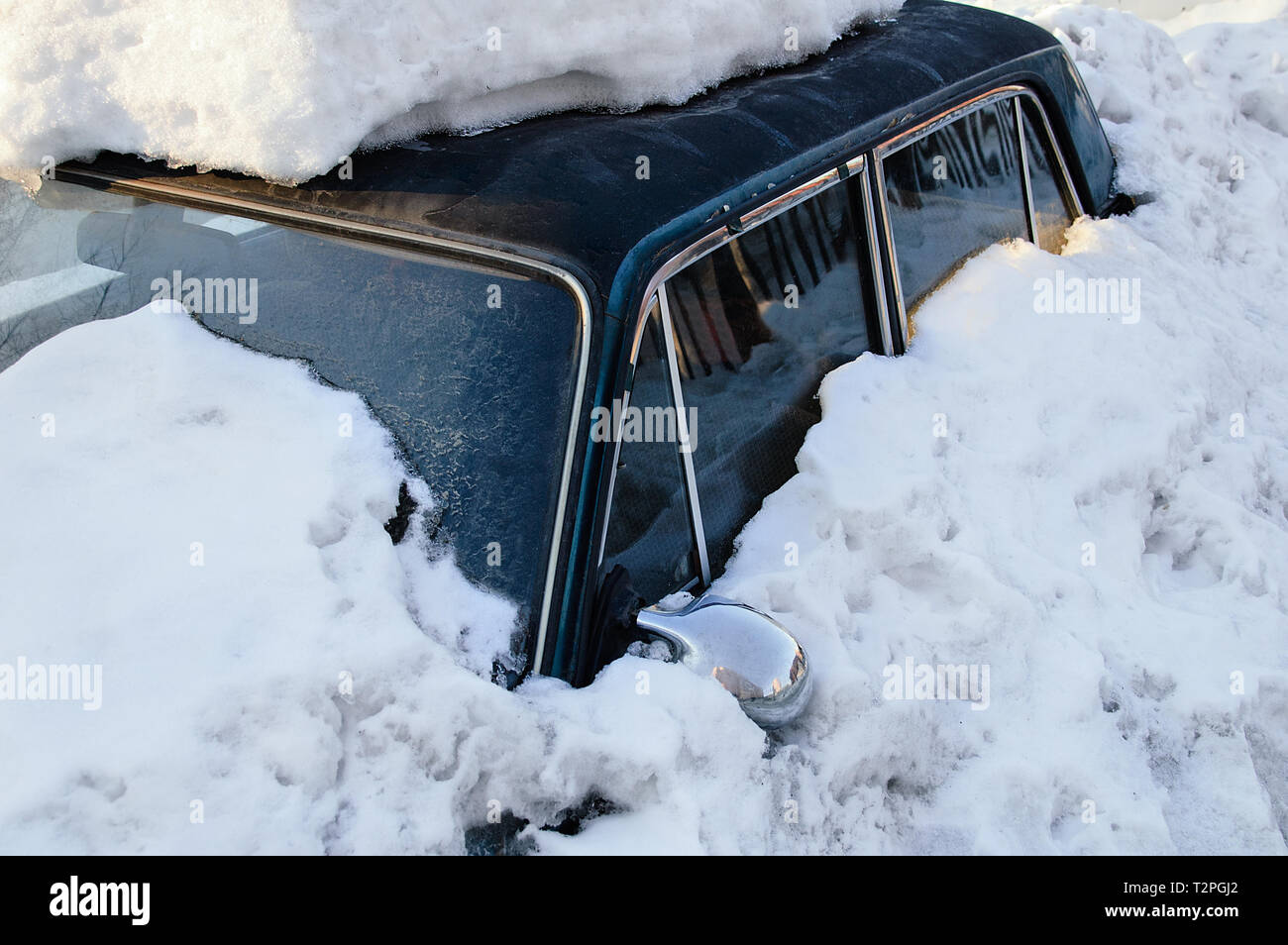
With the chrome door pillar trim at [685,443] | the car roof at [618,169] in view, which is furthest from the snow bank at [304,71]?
the chrome door pillar trim at [685,443]

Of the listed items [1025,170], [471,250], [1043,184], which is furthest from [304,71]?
[1043,184]

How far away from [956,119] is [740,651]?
1.98m

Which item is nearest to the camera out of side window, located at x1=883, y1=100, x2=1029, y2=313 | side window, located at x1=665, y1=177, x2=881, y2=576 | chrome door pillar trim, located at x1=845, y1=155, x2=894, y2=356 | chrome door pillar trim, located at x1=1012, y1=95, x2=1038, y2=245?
side window, located at x1=665, y1=177, x2=881, y2=576

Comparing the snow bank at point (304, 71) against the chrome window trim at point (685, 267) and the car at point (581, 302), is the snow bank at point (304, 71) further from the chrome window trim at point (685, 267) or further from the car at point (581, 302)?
the chrome window trim at point (685, 267)

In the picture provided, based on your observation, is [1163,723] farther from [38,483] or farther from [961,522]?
[38,483]

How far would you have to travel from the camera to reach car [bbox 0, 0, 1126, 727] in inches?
78.0

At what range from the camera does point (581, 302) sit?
6.73 ft

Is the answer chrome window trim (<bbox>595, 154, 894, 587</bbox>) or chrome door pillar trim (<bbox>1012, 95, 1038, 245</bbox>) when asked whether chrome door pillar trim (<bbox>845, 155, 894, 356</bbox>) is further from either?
chrome door pillar trim (<bbox>1012, 95, 1038, 245</bbox>)

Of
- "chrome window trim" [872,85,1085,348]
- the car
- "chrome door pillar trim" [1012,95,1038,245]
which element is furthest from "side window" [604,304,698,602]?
"chrome door pillar trim" [1012,95,1038,245]

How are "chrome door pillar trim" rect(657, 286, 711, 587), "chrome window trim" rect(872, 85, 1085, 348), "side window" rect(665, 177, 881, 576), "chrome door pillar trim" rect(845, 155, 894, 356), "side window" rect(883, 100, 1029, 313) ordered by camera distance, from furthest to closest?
"side window" rect(883, 100, 1029, 313)
"chrome window trim" rect(872, 85, 1085, 348)
"chrome door pillar trim" rect(845, 155, 894, 356)
"side window" rect(665, 177, 881, 576)
"chrome door pillar trim" rect(657, 286, 711, 587)

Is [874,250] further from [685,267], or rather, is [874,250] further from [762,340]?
[685,267]

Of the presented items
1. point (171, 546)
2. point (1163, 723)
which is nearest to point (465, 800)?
point (171, 546)

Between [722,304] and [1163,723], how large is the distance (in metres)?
1.34

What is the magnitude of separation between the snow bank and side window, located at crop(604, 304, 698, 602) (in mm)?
787
